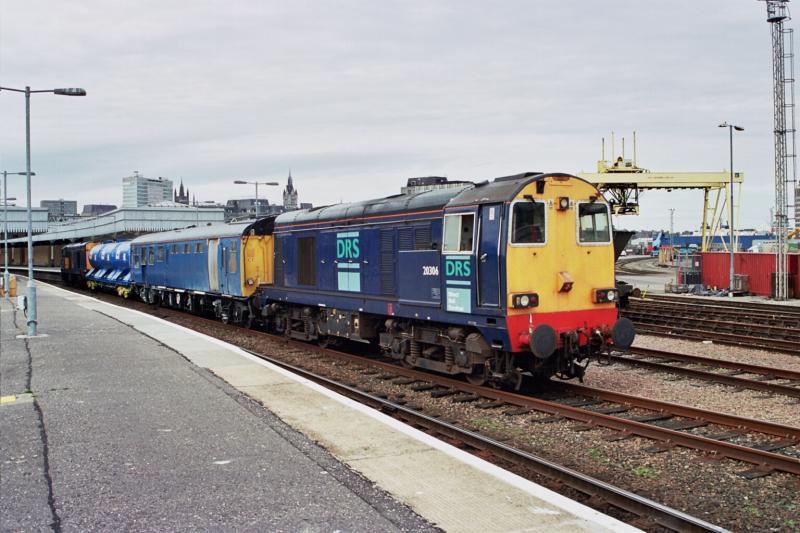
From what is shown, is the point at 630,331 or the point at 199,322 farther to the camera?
the point at 199,322

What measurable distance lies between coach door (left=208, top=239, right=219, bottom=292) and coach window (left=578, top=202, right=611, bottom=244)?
14.4 metres

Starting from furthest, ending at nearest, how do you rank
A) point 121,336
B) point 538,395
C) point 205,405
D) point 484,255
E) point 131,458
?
point 121,336 < point 538,395 < point 484,255 < point 205,405 < point 131,458

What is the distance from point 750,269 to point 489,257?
1132 inches

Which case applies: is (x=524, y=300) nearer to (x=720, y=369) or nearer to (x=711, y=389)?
(x=711, y=389)

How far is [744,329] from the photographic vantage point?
65.0 feet

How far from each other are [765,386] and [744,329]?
9.09 meters

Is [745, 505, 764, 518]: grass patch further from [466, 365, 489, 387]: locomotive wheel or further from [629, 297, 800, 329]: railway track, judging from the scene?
[629, 297, 800, 329]: railway track

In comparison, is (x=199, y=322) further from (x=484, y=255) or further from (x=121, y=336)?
(x=484, y=255)

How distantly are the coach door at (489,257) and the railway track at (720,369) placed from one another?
4783 mm

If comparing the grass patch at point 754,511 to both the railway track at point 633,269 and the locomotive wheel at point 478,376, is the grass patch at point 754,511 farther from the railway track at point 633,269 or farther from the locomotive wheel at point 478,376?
the railway track at point 633,269

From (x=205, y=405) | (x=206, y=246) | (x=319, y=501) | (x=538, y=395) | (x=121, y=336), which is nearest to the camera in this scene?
(x=319, y=501)

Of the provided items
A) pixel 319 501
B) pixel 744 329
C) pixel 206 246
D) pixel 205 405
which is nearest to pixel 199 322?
pixel 206 246

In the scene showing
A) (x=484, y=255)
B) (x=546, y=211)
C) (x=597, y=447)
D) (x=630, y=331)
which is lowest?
(x=597, y=447)

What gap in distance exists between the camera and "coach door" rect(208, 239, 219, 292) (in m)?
22.8
